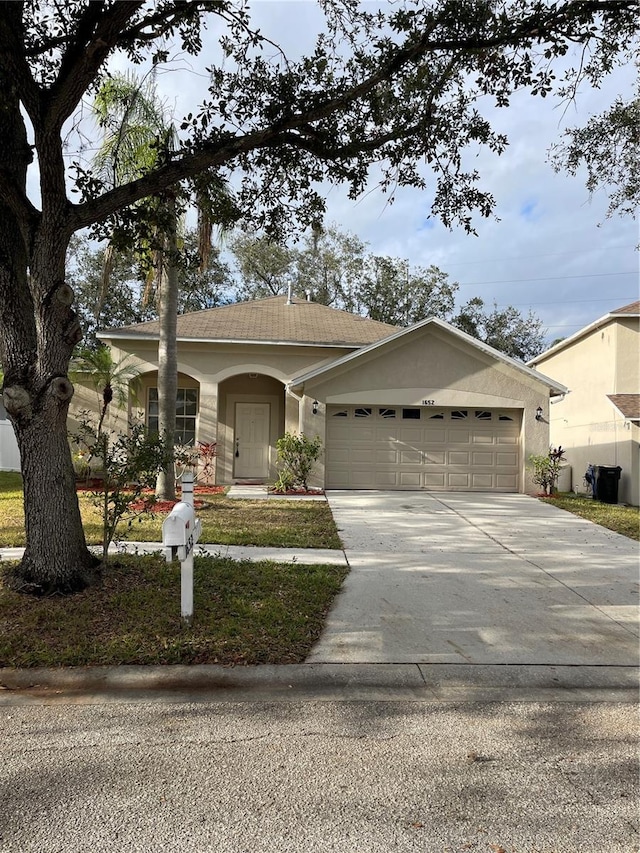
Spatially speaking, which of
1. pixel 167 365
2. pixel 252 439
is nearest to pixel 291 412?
pixel 252 439

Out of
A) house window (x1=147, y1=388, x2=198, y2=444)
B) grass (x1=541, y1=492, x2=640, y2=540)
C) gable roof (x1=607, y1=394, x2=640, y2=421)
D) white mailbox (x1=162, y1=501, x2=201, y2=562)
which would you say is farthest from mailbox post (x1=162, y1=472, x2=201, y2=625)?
gable roof (x1=607, y1=394, x2=640, y2=421)

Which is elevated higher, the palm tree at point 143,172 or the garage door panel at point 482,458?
the palm tree at point 143,172

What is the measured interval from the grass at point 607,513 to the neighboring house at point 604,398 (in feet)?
5.41

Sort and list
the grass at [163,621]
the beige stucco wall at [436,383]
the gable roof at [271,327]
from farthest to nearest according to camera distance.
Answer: the gable roof at [271,327], the beige stucco wall at [436,383], the grass at [163,621]

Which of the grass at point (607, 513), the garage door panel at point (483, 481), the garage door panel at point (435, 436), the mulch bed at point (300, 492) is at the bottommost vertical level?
the grass at point (607, 513)

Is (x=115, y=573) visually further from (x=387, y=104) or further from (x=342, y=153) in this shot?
(x=387, y=104)

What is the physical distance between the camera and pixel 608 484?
14492mm

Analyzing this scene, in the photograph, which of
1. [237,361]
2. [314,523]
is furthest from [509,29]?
[237,361]

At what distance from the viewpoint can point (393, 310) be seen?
33.3 meters

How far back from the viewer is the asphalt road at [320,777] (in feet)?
8.17

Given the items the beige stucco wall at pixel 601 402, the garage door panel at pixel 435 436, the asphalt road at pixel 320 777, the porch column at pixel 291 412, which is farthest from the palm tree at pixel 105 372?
the beige stucco wall at pixel 601 402

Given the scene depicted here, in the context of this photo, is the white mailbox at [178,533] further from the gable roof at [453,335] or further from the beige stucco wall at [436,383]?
the beige stucco wall at [436,383]

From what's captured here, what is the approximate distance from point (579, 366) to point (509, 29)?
14128mm

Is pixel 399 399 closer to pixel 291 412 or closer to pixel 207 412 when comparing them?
pixel 291 412
